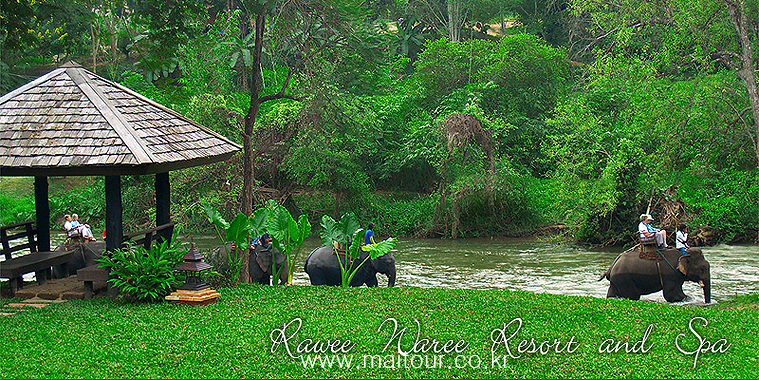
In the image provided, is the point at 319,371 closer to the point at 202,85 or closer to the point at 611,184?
the point at 611,184

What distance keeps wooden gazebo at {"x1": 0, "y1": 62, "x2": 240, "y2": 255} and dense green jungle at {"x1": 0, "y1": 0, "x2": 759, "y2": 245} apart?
6.79 feet

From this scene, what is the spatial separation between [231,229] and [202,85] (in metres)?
18.8

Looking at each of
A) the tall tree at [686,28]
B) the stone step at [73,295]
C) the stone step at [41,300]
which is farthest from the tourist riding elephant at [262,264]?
the tall tree at [686,28]

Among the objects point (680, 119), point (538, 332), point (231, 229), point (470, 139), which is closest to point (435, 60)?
point (470, 139)

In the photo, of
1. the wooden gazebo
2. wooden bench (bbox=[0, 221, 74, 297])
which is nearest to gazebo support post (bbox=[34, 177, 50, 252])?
wooden bench (bbox=[0, 221, 74, 297])

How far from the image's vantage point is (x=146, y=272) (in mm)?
10961

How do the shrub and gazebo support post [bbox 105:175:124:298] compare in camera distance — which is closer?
the shrub

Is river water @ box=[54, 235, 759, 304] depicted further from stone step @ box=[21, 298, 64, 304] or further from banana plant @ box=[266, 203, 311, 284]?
stone step @ box=[21, 298, 64, 304]

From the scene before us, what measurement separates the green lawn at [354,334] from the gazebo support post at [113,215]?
0.88 metres

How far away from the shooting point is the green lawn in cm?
755

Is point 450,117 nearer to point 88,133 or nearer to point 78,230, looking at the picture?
Result: point 78,230

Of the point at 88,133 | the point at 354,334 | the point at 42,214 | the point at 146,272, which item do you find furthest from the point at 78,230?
the point at 354,334

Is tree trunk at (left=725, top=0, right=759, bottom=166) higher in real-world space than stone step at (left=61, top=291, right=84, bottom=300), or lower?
higher

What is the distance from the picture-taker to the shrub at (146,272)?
35.7 ft
